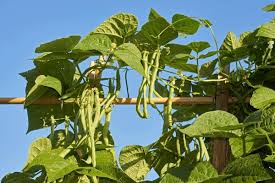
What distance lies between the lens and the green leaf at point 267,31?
143cm

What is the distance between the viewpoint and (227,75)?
155 cm

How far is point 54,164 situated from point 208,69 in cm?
58

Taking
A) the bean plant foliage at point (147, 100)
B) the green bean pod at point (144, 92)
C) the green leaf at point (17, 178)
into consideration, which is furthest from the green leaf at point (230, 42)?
the green leaf at point (17, 178)

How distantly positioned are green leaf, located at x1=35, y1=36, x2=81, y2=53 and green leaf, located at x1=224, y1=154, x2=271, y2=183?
52 centimetres

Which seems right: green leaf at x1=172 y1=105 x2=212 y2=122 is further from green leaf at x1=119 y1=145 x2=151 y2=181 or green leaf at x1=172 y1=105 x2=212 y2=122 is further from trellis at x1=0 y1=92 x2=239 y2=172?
green leaf at x1=119 y1=145 x2=151 y2=181

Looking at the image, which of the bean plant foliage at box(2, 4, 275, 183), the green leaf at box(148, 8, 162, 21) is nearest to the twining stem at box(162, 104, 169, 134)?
the bean plant foliage at box(2, 4, 275, 183)

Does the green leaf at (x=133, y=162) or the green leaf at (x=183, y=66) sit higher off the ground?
the green leaf at (x=183, y=66)

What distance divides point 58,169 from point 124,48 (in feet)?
1.13

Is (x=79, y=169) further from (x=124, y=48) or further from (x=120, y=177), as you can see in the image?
(x=124, y=48)

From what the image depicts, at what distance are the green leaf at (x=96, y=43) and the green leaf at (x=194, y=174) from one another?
38cm

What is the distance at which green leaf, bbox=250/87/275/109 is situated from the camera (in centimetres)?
135

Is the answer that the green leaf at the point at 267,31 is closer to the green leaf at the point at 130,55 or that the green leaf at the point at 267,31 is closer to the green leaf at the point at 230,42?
the green leaf at the point at 230,42

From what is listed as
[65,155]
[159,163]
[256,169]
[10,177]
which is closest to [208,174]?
[256,169]

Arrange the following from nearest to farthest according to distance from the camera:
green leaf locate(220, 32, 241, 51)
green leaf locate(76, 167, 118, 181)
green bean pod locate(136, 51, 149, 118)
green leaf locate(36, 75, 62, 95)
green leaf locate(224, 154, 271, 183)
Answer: green leaf locate(224, 154, 271, 183), green leaf locate(76, 167, 118, 181), green bean pod locate(136, 51, 149, 118), green leaf locate(36, 75, 62, 95), green leaf locate(220, 32, 241, 51)
